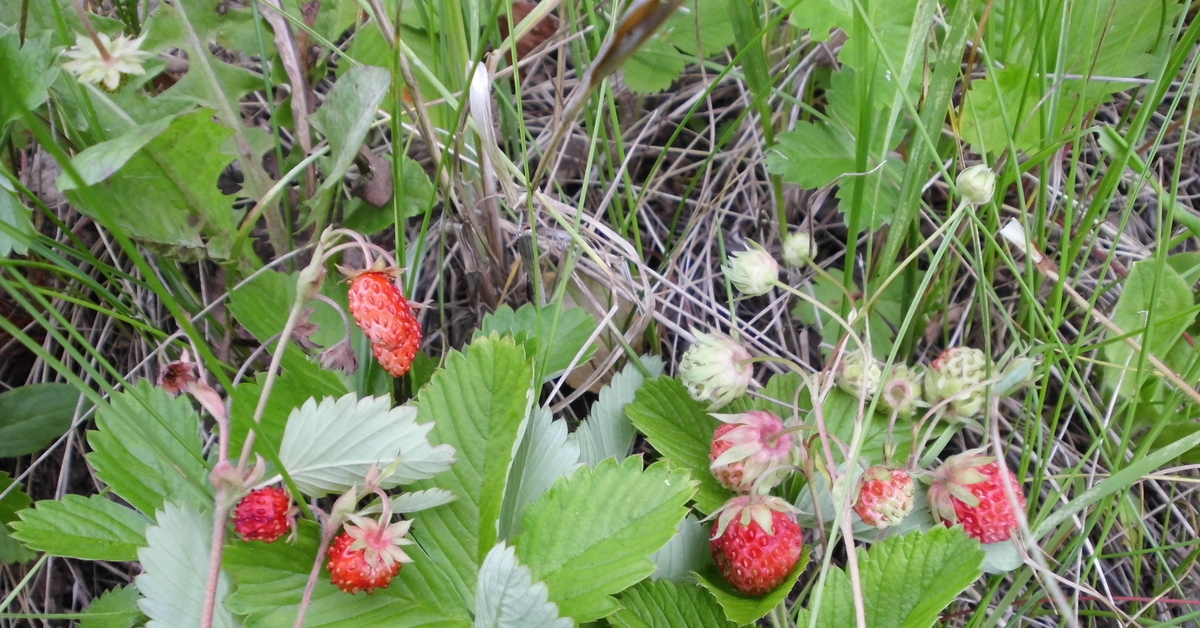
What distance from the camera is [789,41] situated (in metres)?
1.52

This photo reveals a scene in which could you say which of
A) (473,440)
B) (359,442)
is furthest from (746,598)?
(359,442)

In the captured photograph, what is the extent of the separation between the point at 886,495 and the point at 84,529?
104 cm

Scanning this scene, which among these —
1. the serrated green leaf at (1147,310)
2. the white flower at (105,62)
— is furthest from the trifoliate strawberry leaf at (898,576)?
the white flower at (105,62)

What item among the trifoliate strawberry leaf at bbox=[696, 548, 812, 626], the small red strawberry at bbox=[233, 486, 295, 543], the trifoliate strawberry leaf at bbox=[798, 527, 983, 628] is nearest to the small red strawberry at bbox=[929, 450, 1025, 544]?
the trifoliate strawberry leaf at bbox=[798, 527, 983, 628]

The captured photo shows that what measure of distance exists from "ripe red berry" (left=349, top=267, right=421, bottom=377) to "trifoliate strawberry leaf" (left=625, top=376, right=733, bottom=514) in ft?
1.07

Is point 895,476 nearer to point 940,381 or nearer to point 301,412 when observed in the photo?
point 940,381

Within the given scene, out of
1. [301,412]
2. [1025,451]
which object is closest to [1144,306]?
[1025,451]

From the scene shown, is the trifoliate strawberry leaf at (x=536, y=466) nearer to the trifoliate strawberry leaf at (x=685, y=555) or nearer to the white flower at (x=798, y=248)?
the trifoliate strawberry leaf at (x=685, y=555)

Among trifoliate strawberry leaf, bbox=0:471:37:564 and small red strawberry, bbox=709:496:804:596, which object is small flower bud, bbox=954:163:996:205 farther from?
trifoliate strawberry leaf, bbox=0:471:37:564

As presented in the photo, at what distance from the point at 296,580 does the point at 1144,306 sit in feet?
4.38

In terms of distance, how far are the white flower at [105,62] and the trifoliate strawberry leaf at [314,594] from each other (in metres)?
0.64

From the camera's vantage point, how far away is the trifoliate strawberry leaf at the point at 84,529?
0.99m

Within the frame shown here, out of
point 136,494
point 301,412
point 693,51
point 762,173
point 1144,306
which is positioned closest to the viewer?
point 301,412

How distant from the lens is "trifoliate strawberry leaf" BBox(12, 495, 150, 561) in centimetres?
99
